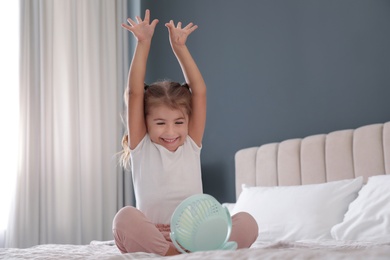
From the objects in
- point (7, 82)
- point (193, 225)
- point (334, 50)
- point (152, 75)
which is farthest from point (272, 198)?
point (7, 82)

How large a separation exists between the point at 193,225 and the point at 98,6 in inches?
131

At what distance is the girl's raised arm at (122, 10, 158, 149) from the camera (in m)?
2.06

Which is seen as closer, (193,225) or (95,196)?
(193,225)

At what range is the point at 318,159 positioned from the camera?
10.1 ft

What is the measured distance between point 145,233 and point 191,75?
0.68m

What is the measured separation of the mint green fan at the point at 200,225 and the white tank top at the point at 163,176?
1.69ft

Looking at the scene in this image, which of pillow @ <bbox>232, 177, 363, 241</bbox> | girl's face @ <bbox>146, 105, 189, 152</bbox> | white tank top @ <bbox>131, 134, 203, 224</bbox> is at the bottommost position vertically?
pillow @ <bbox>232, 177, 363, 241</bbox>

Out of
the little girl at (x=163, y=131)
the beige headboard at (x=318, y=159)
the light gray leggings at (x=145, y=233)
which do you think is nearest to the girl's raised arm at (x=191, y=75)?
the little girl at (x=163, y=131)

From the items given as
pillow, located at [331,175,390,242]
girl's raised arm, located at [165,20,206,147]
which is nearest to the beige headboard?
pillow, located at [331,175,390,242]

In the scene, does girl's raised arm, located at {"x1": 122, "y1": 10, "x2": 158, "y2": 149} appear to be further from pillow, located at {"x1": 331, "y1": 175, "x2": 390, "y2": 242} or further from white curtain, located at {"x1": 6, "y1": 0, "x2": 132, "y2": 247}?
white curtain, located at {"x1": 6, "y1": 0, "x2": 132, "y2": 247}

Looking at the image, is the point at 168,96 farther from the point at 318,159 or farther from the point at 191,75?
the point at 318,159

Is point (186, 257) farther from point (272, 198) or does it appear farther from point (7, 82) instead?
point (7, 82)

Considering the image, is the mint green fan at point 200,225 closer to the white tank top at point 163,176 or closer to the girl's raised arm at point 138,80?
the white tank top at point 163,176

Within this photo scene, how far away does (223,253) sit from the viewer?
0.96 m
